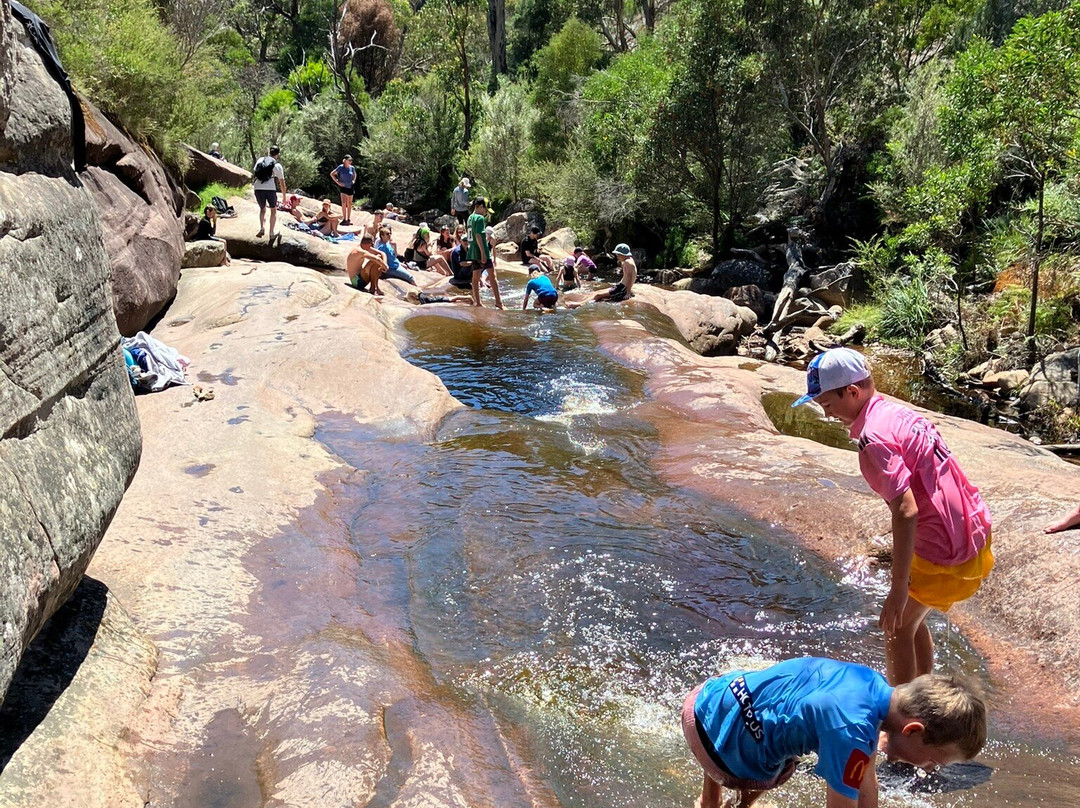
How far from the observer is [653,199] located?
2331 centimetres

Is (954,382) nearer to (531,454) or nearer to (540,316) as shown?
(540,316)

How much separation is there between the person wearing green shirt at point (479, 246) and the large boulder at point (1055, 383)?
804 centimetres

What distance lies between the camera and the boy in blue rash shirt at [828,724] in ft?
8.03

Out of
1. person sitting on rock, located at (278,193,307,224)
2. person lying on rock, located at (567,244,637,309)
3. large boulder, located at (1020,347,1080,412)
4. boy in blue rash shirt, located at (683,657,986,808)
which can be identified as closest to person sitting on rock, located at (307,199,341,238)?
person sitting on rock, located at (278,193,307,224)

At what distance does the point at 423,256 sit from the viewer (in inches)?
792

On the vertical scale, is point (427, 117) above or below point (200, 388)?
above

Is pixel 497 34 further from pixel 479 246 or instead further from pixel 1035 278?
pixel 1035 278

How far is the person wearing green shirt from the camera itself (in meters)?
13.4

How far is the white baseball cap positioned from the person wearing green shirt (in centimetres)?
1035

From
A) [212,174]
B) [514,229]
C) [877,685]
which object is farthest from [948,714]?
[514,229]

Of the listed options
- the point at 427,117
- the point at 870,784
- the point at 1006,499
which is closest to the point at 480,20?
the point at 427,117

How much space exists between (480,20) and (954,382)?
1394 inches

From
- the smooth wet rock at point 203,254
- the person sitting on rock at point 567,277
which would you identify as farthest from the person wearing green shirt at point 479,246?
the smooth wet rock at point 203,254

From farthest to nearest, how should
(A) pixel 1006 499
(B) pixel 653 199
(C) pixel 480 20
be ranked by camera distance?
(C) pixel 480 20
(B) pixel 653 199
(A) pixel 1006 499
